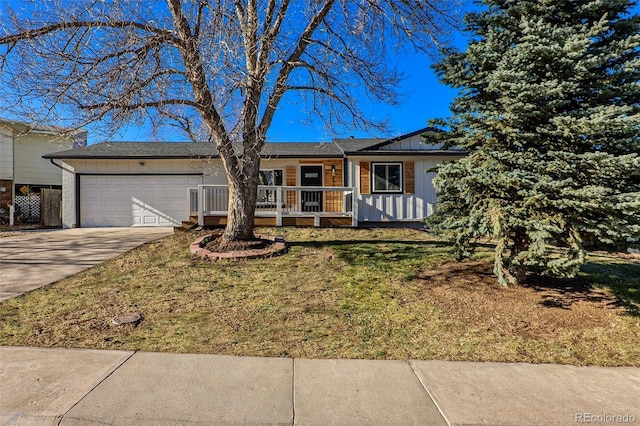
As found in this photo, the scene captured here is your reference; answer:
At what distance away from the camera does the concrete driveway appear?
577cm

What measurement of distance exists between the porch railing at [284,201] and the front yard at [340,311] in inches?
140

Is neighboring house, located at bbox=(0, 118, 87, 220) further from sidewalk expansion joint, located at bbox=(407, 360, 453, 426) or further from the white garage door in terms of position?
sidewalk expansion joint, located at bbox=(407, 360, 453, 426)

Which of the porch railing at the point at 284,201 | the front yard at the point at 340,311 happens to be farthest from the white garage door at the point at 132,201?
the front yard at the point at 340,311

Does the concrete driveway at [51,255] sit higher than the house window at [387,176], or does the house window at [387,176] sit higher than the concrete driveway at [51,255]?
the house window at [387,176]

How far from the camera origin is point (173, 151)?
45.7 feet

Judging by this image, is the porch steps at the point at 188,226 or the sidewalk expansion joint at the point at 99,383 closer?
the sidewalk expansion joint at the point at 99,383

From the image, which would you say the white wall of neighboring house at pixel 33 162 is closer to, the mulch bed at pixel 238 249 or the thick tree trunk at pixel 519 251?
the mulch bed at pixel 238 249

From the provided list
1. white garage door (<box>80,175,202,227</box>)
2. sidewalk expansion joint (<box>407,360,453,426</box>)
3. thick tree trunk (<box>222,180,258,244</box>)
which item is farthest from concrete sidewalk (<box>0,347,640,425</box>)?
white garage door (<box>80,175,202,227</box>)

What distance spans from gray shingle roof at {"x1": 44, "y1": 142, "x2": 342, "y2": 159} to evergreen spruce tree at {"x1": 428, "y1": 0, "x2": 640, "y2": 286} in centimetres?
845

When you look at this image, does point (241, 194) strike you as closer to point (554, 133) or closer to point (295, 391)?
point (295, 391)

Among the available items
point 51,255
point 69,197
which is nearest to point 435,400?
point 51,255

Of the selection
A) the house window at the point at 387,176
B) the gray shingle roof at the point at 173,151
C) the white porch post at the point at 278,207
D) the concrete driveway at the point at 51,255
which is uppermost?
the gray shingle roof at the point at 173,151

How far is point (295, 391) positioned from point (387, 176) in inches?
405

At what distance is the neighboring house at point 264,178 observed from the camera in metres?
12.1
